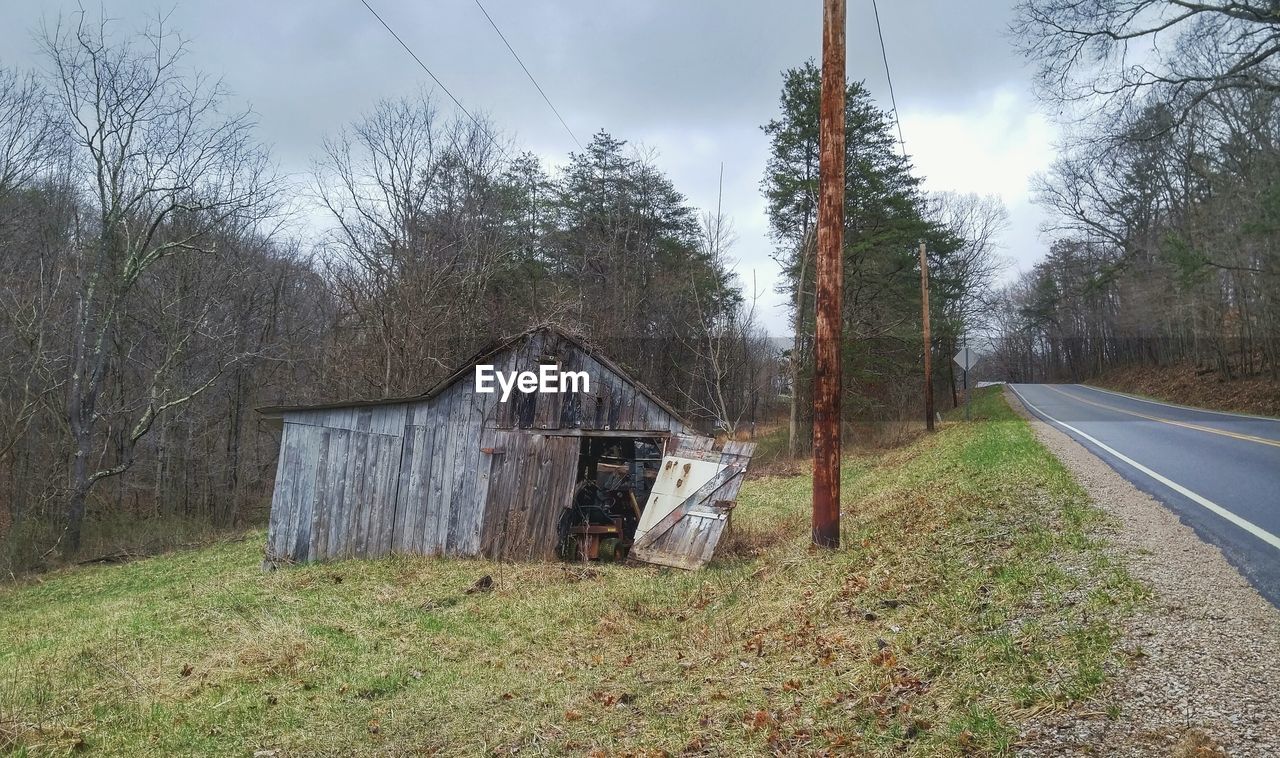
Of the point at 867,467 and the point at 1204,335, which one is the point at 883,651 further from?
the point at 1204,335

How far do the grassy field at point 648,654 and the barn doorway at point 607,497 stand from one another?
6.80 ft

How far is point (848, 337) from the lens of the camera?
27312 mm

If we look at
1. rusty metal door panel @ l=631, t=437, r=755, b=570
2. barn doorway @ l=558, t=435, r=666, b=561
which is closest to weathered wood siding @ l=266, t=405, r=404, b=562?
barn doorway @ l=558, t=435, r=666, b=561

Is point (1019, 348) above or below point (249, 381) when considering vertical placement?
above

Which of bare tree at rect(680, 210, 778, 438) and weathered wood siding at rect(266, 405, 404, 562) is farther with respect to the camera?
bare tree at rect(680, 210, 778, 438)

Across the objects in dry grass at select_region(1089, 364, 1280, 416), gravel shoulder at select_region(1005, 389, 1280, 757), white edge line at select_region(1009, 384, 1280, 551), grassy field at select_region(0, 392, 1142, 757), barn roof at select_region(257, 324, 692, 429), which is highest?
dry grass at select_region(1089, 364, 1280, 416)

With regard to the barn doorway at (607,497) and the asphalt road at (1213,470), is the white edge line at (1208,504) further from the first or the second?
the barn doorway at (607,497)

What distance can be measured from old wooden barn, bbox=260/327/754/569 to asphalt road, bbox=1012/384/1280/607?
6545mm

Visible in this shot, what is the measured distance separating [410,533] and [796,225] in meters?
20.0

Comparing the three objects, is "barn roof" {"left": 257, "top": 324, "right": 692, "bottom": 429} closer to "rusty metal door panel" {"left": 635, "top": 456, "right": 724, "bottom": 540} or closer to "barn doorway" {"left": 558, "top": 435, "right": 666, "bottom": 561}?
"barn doorway" {"left": 558, "top": 435, "right": 666, "bottom": 561}

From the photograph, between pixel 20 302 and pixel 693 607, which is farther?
pixel 20 302

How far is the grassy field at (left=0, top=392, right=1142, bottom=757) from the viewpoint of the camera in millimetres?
4312

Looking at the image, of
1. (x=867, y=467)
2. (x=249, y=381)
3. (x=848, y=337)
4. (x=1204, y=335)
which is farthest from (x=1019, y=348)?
(x=249, y=381)

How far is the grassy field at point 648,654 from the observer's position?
4.31m
